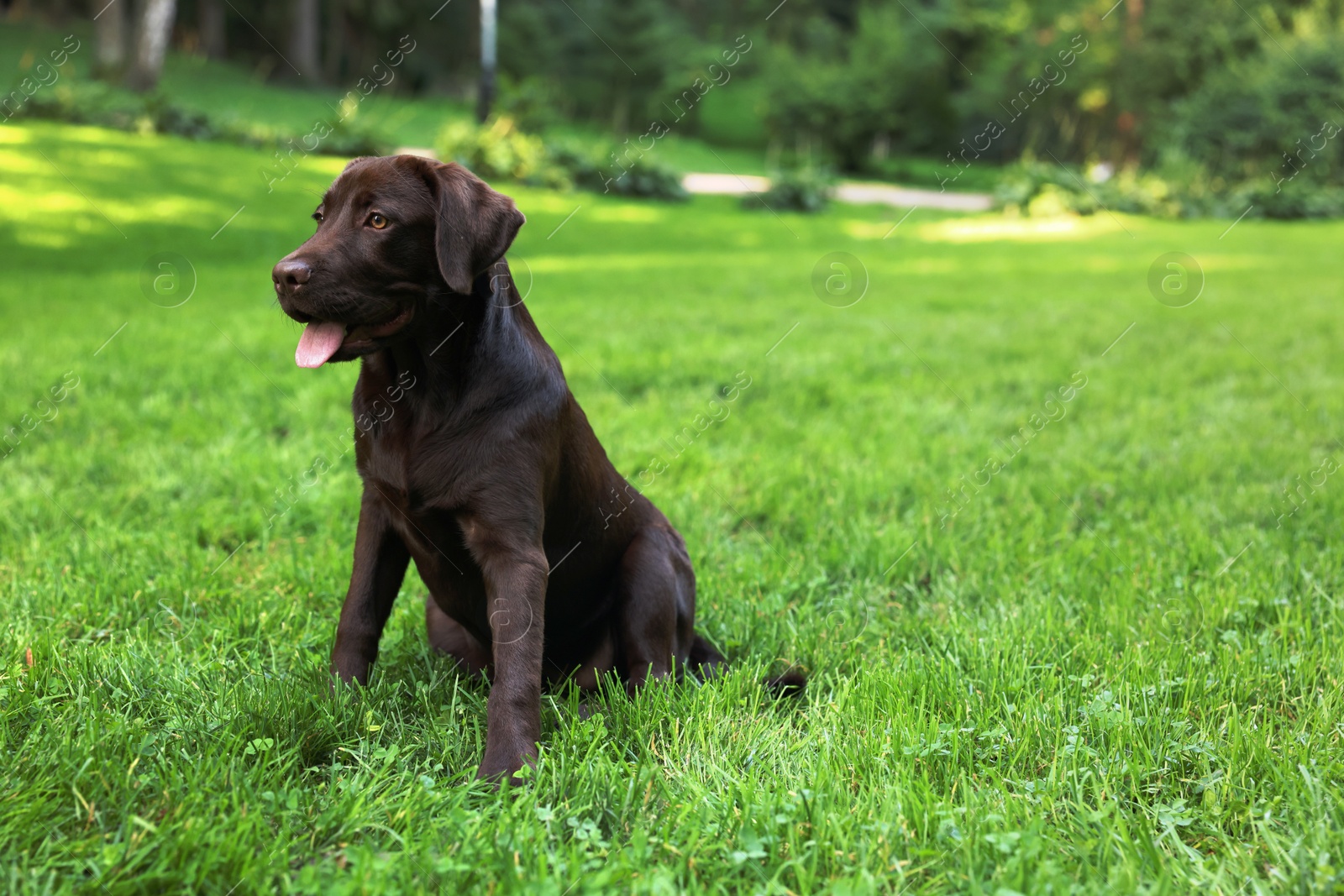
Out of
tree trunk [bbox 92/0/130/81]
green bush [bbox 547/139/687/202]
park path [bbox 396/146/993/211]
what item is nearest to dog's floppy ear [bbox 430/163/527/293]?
green bush [bbox 547/139/687/202]

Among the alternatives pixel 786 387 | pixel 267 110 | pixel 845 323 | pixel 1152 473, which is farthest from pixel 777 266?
pixel 267 110

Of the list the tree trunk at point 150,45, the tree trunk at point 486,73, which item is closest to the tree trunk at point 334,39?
the tree trunk at point 150,45

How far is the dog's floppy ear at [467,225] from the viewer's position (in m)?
2.21

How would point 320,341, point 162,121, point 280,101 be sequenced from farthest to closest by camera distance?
point 280,101, point 162,121, point 320,341

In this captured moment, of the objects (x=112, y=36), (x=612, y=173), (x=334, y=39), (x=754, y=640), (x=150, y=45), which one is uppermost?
(x=334, y=39)

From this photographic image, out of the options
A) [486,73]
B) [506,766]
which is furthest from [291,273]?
[486,73]

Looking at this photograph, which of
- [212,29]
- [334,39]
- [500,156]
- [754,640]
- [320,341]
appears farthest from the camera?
[334,39]

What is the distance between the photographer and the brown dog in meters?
2.17

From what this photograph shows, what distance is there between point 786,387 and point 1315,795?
4417mm

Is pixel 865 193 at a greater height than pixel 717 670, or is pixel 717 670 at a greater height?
pixel 717 670

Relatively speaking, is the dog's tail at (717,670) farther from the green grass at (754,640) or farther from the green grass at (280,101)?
the green grass at (280,101)

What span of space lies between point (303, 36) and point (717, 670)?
38.6 metres

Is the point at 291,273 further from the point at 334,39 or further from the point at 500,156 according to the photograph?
the point at 334,39

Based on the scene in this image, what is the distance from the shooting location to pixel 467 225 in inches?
87.6
